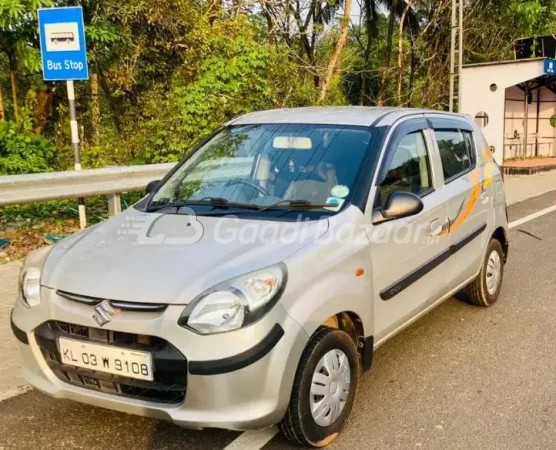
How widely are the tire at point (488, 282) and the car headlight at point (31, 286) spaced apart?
339cm

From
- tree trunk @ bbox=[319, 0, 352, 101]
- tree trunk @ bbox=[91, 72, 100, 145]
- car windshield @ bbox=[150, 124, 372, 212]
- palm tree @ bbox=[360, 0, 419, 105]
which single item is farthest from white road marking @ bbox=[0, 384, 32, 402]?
palm tree @ bbox=[360, 0, 419, 105]

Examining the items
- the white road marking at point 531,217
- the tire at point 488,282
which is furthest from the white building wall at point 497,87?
the tire at point 488,282

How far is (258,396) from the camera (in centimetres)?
275

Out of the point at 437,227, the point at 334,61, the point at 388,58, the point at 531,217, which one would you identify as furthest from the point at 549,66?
the point at 437,227

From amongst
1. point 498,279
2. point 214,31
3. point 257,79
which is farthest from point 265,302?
point 214,31

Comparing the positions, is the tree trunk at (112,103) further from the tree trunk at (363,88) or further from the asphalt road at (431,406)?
the tree trunk at (363,88)

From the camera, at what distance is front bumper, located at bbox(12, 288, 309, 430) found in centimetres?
270

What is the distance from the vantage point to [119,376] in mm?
2855

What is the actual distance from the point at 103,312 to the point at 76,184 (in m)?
4.35

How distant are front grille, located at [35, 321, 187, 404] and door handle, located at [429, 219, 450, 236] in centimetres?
203

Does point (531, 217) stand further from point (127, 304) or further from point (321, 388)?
point (127, 304)

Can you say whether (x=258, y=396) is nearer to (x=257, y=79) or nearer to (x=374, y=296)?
(x=374, y=296)

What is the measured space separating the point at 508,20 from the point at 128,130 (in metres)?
20.8

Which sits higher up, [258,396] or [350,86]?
[350,86]
